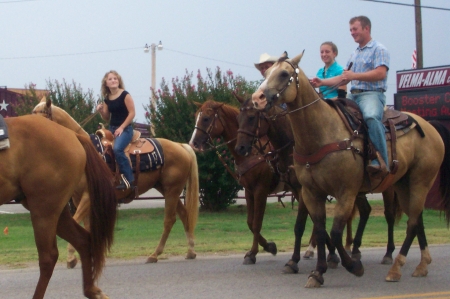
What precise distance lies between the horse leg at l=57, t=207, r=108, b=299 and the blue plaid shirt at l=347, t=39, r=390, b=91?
413cm

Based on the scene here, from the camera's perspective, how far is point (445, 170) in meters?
9.67

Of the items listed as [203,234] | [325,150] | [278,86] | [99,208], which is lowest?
[203,234]

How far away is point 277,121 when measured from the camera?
9.72 metres

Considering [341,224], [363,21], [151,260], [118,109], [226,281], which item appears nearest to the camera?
[341,224]

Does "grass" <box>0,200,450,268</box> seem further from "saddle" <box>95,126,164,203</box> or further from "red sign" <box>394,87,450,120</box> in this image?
"red sign" <box>394,87,450,120</box>

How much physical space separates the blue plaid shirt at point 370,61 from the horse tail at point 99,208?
3.75 m

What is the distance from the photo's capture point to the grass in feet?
36.7

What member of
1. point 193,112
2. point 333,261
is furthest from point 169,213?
point 193,112

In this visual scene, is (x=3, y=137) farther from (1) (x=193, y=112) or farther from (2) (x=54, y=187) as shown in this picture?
(1) (x=193, y=112)

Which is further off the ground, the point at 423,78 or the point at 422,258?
the point at 423,78

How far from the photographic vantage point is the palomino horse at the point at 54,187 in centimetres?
622

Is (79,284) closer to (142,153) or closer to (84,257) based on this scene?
(84,257)

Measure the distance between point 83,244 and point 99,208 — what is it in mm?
388

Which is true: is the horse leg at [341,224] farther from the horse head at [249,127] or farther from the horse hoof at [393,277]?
the horse head at [249,127]
